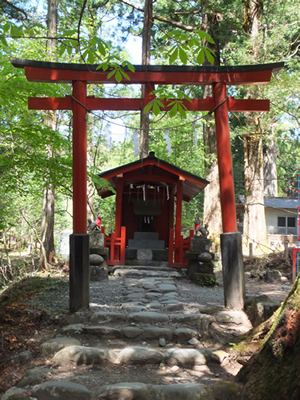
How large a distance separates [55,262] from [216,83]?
31.6ft

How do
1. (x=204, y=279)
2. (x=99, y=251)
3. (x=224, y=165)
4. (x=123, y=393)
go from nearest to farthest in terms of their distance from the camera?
1. (x=123, y=393)
2. (x=224, y=165)
3. (x=204, y=279)
4. (x=99, y=251)

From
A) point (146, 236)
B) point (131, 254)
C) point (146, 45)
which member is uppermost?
point (146, 45)

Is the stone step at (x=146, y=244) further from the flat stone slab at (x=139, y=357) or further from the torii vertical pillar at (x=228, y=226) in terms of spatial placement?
the flat stone slab at (x=139, y=357)

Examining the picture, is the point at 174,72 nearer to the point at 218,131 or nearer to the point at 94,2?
the point at 218,131

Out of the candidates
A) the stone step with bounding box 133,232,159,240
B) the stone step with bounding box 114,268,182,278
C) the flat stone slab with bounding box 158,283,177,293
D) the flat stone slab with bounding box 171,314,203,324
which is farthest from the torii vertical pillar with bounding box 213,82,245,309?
the stone step with bounding box 133,232,159,240

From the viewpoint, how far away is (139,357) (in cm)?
417

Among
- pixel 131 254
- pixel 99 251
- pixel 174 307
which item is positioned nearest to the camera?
pixel 174 307

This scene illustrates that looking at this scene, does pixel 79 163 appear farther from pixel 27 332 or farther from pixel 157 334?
pixel 157 334

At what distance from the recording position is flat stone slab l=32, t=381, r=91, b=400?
10.9 feet

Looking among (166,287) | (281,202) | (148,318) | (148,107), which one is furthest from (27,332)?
(281,202)

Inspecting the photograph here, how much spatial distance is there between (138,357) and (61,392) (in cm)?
107

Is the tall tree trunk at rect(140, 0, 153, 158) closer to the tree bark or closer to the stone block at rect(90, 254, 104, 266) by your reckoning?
the stone block at rect(90, 254, 104, 266)

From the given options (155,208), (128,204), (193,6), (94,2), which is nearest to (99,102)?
(155,208)

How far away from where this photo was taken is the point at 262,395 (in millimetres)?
2875
